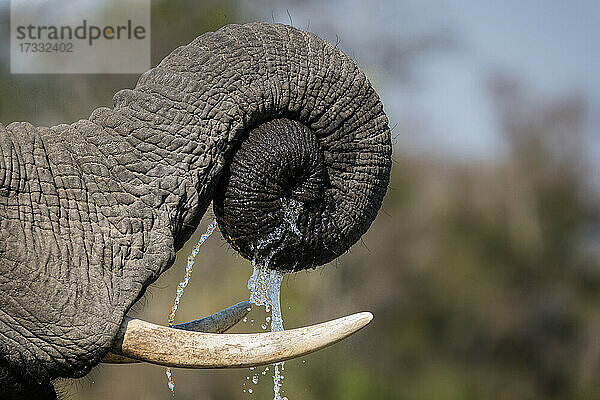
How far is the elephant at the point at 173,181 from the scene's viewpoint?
1.26m

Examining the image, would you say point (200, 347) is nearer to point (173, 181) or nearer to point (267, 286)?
point (173, 181)

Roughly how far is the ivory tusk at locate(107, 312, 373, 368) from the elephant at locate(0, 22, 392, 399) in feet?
0.07

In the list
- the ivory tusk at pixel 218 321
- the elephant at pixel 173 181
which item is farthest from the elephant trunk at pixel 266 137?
the ivory tusk at pixel 218 321

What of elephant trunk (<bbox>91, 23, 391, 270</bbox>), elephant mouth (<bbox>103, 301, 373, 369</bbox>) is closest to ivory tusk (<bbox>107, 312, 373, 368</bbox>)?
elephant mouth (<bbox>103, 301, 373, 369</bbox>)

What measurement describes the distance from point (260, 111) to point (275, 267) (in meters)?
0.22

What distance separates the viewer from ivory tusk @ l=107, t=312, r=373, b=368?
1271 millimetres

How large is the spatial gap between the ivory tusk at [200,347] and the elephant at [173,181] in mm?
22

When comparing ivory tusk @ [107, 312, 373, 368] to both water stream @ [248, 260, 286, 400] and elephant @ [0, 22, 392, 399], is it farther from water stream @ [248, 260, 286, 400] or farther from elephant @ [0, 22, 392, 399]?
water stream @ [248, 260, 286, 400]

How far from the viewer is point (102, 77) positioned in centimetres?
546

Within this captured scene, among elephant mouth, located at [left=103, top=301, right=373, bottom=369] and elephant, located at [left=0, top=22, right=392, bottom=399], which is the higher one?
elephant, located at [left=0, top=22, right=392, bottom=399]

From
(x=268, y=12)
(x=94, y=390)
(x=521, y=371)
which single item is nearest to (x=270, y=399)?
(x=94, y=390)

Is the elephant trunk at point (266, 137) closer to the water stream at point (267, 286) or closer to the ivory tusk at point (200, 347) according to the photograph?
the water stream at point (267, 286)

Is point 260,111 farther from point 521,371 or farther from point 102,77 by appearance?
point 521,371

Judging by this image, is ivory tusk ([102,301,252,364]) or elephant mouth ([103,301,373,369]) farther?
ivory tusk ([102,301,252,364])
